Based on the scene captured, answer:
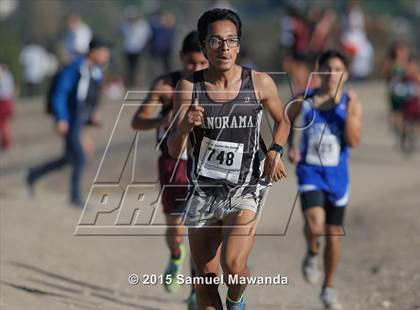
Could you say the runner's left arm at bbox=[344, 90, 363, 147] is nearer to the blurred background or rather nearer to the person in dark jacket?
the blurred background

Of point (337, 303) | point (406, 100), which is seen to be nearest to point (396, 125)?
point (406, 100)

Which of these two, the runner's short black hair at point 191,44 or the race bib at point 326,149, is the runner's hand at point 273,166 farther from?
the race bib at point 326,149

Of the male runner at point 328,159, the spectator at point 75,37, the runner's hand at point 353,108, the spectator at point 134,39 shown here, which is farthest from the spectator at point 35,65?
the runner's hand at point 353,108

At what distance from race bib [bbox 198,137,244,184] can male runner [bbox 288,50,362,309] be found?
260 cm

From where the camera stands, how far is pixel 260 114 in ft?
22.2

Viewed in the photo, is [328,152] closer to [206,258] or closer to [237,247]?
[206,258]

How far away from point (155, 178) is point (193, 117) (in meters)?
11.5

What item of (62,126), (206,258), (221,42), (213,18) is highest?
(213,18)

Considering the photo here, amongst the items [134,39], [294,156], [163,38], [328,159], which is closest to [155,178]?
[134,39]

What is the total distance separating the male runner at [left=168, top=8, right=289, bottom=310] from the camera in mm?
6633

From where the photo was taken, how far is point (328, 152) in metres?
9.44

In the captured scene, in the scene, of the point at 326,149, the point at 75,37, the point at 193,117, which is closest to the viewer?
the point at 193,117

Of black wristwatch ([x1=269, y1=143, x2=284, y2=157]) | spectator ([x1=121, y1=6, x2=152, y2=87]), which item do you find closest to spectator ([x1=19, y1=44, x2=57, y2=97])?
spectator ([x1=121, y1=6, x2=152, y2=87])

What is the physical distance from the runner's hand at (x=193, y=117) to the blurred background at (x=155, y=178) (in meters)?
2.41
